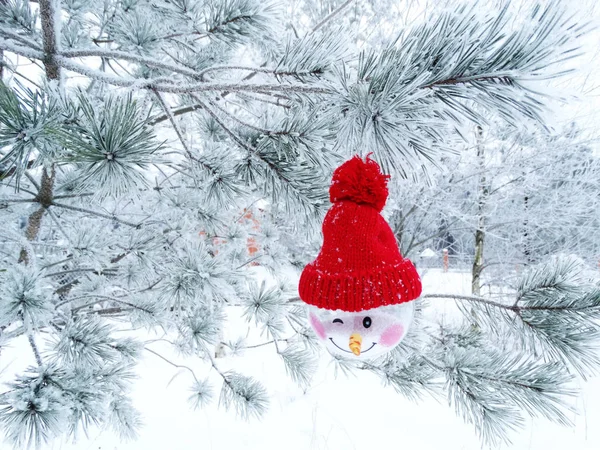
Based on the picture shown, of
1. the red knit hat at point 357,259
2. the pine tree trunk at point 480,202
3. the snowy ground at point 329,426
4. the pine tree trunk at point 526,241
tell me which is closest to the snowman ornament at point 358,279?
the red knit hat at point 357,259

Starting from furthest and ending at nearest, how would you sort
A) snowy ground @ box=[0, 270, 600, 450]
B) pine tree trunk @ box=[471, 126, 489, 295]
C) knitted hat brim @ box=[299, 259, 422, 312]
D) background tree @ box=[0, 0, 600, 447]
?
1. pine tree trunk @ box=[471, 126, 489, 295]
2. snowy ground @ box=[0, 270, 600, 450]
3. knitted hat brim @ box=[299, 259, 422, 312]
4. background tree @ box=[0, 0, 600, 447]

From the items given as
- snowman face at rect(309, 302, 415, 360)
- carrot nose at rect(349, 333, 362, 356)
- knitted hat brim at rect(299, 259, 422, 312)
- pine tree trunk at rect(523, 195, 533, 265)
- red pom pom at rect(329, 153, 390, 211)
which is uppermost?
pine tree trunk at rect(523, 195, 533, 265)

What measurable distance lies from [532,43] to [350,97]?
0.18m

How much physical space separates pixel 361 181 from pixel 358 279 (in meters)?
0.15

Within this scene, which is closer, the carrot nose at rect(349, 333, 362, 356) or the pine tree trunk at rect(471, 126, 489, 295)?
the carrot nose at rect(349, 333, 362, 356)

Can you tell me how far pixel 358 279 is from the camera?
527 millimetres

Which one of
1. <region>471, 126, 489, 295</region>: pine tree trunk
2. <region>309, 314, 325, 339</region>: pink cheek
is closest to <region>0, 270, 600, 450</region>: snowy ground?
<region>471, 126, 489, 295</region>: pine tree trunk

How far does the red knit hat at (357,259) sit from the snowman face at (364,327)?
3 centimetres

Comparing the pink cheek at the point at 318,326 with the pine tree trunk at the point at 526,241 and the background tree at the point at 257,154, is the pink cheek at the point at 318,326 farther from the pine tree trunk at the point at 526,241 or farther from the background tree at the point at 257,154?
the pine tree trunk at the point at 526,241

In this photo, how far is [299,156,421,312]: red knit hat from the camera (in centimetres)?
52

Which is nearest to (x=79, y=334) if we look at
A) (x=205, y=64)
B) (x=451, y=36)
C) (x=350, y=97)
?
(x=350, y=97)

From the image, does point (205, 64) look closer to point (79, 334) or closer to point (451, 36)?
point (79, 334)

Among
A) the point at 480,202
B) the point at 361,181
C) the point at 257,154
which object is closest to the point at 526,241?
the point at 480,202

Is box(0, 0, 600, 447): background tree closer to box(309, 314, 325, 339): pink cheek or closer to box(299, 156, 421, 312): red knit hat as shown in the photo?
box(299, 156, 421, 312): red knit hat
